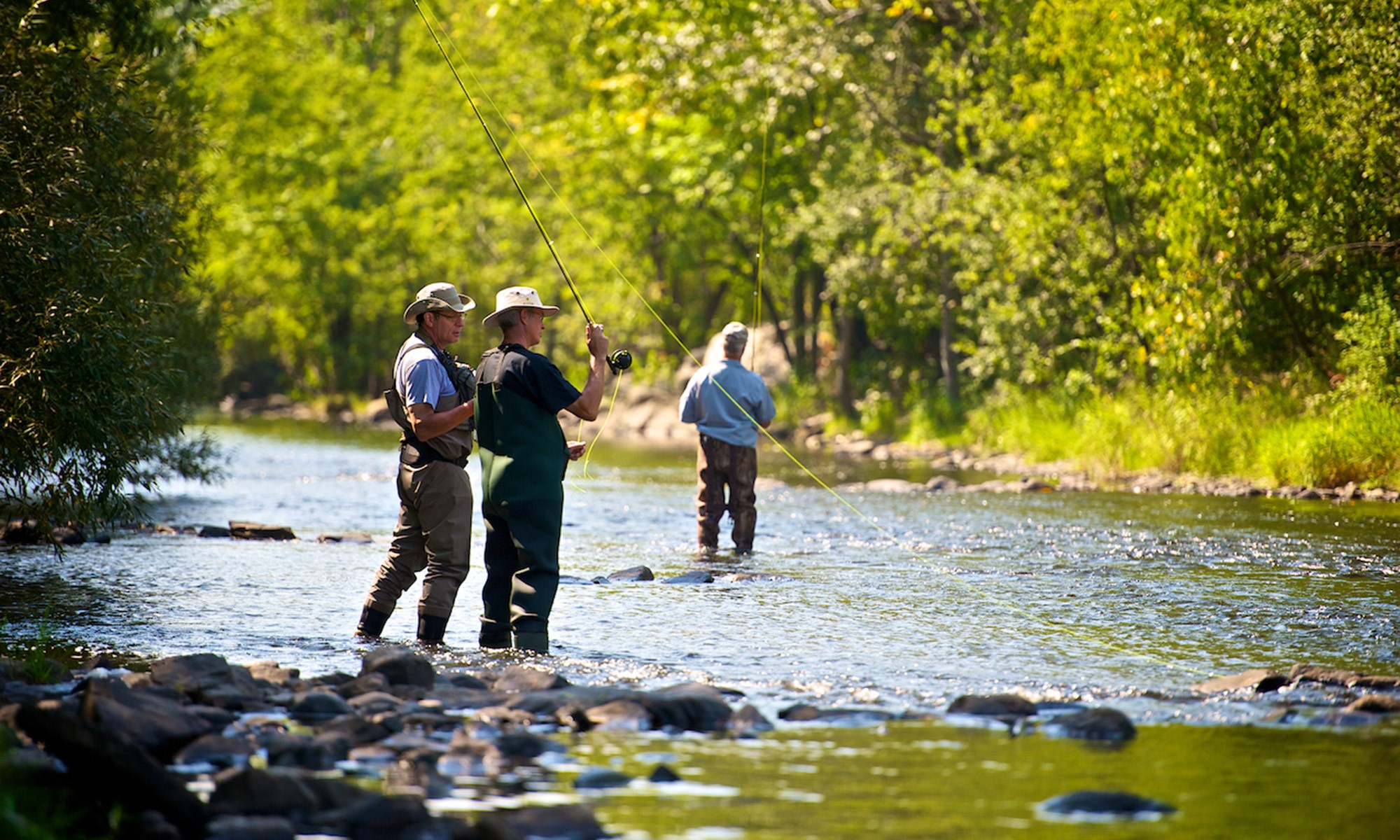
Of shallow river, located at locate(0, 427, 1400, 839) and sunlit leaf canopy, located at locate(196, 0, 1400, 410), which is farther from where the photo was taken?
sunlit leaf canopy, located at locate(196, 0, 1400, 410)

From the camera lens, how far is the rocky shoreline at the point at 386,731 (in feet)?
16.8

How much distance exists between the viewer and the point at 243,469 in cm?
2533

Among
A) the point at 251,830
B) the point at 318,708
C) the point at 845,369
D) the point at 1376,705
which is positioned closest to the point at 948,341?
the point at 845,369

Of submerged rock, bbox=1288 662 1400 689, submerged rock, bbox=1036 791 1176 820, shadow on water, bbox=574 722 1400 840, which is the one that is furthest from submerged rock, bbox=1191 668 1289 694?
submerged rock, bbox=1036 791 1176 820

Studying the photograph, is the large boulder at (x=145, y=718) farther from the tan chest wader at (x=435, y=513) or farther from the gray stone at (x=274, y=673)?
the tan chest wader at (x=435, y=513)

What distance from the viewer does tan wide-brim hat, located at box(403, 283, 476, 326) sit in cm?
855

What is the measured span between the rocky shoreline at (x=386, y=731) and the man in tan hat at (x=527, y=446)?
0.40 meters

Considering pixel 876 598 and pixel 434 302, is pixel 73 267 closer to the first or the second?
pixel 434 302

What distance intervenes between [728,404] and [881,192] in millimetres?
14843

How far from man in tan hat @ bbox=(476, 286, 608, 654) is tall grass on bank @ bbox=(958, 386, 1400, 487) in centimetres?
1284

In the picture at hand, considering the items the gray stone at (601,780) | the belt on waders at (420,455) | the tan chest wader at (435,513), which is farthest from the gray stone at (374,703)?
the belt on waders at (420,455)

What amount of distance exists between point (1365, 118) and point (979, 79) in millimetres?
8040

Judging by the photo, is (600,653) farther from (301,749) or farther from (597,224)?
(597,224)

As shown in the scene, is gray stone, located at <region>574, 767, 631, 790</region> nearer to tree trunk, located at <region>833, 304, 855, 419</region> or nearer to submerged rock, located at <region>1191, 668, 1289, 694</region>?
submerged rock, located at <region>1191, 668, 1289, 694</region>
